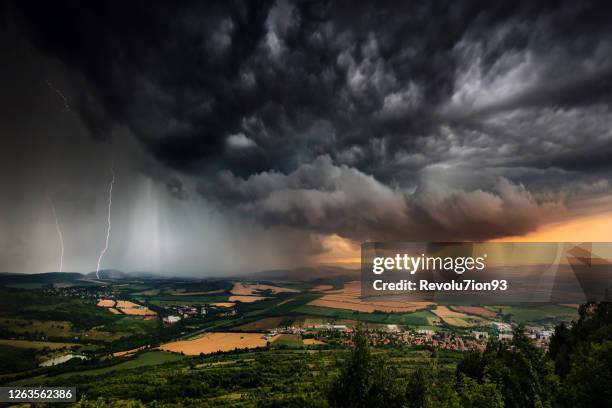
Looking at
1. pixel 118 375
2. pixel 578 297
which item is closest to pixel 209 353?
pixel 118 375

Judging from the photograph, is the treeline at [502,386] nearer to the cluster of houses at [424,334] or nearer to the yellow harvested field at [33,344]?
the cluster of houses at [424,334]

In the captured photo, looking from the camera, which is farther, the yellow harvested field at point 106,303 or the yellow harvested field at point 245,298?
the yellow harvested field at point 245,298

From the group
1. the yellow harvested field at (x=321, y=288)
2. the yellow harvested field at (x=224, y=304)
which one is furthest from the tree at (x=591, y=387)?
the yellow harvested field at (x=321, y=288)

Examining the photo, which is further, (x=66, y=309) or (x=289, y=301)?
(x=289, y=301)

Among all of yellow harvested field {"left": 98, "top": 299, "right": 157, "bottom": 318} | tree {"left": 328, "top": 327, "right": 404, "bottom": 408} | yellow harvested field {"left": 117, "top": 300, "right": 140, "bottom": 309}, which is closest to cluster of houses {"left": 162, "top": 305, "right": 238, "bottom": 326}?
yellow harvested field {"left": 98, "top": 299, "right": 157, "bottom": 318}

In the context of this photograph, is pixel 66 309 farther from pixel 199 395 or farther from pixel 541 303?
pixel 541 303

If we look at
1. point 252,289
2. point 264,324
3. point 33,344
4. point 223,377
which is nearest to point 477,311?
point 264,324
